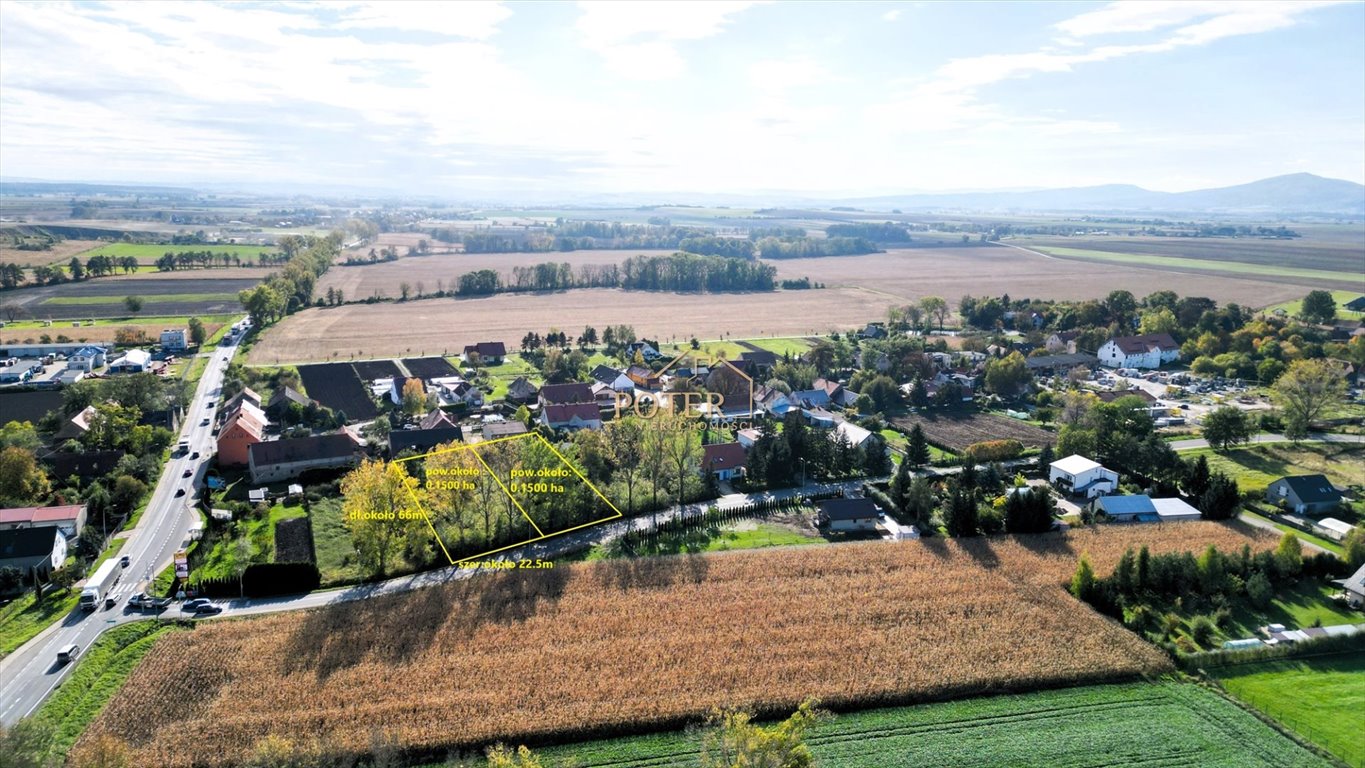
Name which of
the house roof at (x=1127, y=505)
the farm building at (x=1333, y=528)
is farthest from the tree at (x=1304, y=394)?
the house roof at (x=1127, y=505)

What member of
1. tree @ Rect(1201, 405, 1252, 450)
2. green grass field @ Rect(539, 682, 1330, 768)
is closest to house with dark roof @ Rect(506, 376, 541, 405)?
green grass field @ Rect(539, 682, 1330, 768)

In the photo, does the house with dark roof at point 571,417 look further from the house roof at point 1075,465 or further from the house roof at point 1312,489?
the house roof at point 1312,489

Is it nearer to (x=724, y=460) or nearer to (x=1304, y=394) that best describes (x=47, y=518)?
(x=724, y=460)

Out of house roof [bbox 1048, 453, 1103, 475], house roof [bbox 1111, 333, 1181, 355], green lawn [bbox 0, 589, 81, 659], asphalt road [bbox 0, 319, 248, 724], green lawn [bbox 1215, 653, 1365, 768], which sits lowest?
green lawn [bbox 0, 589, 81, 659]

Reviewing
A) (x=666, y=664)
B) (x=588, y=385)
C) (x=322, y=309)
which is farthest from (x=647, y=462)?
(x=322, y=309)

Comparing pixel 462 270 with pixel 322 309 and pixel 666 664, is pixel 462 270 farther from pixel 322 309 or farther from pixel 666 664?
pixel 666 664

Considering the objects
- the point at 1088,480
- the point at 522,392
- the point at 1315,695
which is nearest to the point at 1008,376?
the point at 1088,480

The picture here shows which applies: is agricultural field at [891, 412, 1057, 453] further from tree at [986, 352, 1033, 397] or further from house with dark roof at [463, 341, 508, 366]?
house with dark roof at [463, 341, 508, 366]
